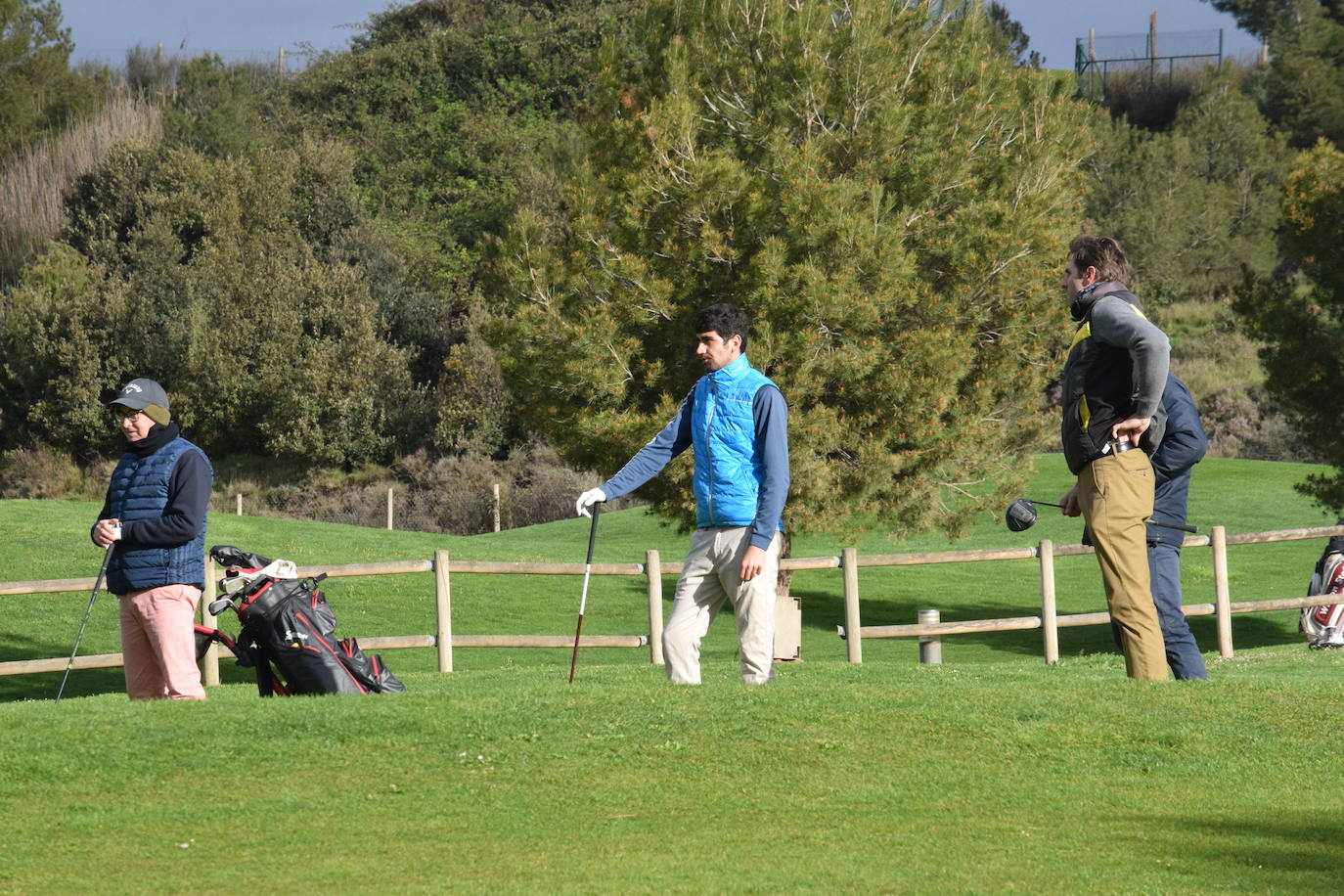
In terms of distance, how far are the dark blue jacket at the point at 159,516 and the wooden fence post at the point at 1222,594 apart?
10.2m

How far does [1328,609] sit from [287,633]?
11908 mm

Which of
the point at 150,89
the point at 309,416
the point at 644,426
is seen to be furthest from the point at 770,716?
the point at 150,89

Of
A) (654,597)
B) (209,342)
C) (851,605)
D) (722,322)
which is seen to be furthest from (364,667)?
(209,342)

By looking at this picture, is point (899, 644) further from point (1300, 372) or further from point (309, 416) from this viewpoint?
point (309, 416)

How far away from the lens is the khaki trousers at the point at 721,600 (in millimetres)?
7223

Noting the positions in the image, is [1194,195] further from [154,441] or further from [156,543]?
[156,543]

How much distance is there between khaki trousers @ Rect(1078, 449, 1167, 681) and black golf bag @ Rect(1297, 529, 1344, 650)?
9.49 metres

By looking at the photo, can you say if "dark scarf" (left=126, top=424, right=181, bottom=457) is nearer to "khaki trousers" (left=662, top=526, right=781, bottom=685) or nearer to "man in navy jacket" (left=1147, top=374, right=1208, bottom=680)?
"khaki trousers" (left=662, top=526, right=781, bottom=685)

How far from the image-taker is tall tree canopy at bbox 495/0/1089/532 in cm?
1744

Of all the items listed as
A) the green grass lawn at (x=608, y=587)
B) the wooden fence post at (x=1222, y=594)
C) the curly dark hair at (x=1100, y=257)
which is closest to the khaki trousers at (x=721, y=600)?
the curly dark hair at (x=1100, y=257)

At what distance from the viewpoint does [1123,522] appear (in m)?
6.78

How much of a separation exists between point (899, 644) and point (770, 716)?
14605 millimetres

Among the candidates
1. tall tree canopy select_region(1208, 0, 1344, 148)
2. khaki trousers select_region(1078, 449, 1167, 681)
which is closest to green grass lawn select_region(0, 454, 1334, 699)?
khaki trousers select_region(1078, 449, 1167, 681)

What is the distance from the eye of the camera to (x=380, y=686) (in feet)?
26.7
